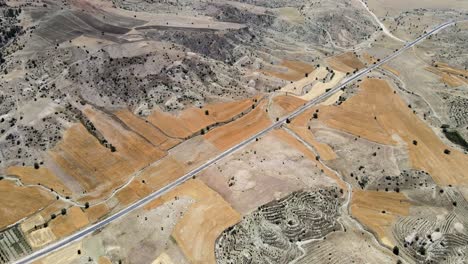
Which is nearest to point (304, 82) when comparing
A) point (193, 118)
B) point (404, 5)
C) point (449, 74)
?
point (193, 118)

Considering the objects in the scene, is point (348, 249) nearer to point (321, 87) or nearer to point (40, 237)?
point (40, 237)

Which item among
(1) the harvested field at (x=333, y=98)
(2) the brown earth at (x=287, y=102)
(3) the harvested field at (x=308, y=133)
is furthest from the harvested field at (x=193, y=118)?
(1) the harvested field at (x=333, y=98)

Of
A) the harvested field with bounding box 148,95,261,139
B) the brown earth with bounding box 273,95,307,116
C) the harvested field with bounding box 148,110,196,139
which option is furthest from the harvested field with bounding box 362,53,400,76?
the harvested field with bounding box 148,110,196,139

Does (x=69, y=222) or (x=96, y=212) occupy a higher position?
(x=96, y=212)

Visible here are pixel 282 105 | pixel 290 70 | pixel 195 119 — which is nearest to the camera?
pixel 195 119

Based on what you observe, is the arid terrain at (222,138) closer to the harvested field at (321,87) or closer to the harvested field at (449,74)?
the harvested field at (449,74)

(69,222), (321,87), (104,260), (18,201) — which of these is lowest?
(104,260)

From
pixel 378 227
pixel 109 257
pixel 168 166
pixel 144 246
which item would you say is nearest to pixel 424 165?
pixel 378 227
